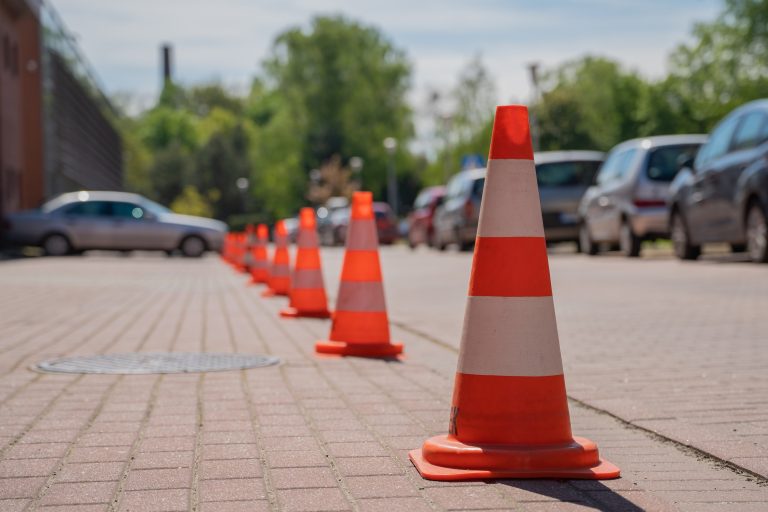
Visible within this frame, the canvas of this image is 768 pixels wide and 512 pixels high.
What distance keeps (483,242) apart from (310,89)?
259ft

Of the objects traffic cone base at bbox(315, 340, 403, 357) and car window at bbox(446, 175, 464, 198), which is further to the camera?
car window at bbox(446, 175, 464, 198)

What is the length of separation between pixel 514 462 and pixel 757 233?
37.9ft

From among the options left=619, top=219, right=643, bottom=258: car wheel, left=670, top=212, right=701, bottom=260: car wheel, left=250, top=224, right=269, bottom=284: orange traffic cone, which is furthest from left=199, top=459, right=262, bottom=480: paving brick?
left=619, top=219, right=643, bottom=258: car wheel

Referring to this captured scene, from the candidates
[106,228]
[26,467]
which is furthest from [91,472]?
[106,228]

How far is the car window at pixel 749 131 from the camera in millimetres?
14883

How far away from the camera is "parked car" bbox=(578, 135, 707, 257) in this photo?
19.2 meters

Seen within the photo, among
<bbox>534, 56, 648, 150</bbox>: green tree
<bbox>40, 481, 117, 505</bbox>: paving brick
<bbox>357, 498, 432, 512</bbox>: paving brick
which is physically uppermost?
<bbox>534, 56, 648, 150</bbox>: green tree

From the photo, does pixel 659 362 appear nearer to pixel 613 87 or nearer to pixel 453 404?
pixel 453 404

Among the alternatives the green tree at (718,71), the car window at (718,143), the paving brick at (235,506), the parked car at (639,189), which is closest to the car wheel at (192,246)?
the parked car at (639,189)

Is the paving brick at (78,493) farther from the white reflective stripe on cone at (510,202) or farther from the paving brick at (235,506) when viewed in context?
the white reflective stripe on cone at (510,202)

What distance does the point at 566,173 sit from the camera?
25203mm

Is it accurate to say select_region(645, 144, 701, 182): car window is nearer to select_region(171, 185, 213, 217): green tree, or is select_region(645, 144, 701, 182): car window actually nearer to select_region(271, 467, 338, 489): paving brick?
select_region(271, 467, 338, 489): paving brick

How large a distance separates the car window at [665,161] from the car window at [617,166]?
36 centimetres

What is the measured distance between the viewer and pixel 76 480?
4.04 metres
